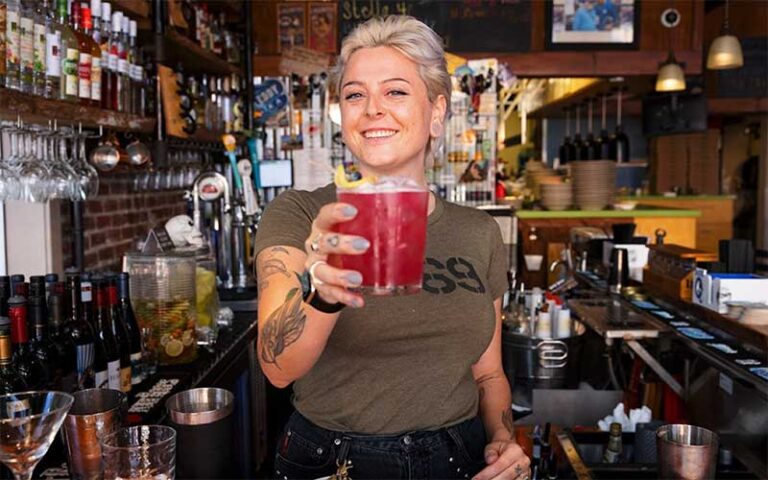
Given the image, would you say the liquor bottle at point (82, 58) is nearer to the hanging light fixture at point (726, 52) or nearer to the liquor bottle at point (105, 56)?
the liquor bottle at point (105, 56)

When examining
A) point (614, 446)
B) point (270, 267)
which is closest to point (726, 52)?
point (614, 446)

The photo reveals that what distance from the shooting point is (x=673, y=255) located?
3.50 meters

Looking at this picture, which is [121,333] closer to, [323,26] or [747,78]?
[323,26]

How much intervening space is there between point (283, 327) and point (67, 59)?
1.67 metres

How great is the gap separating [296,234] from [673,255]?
2.65 metres

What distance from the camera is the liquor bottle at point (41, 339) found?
181 centimetres

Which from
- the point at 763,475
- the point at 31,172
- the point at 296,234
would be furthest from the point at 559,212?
the point at 296,234

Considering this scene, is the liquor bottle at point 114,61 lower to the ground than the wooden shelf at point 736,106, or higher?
lower

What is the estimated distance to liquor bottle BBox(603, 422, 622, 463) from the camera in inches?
87.4

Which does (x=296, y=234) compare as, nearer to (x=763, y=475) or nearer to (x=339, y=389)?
(x=339, y=389)

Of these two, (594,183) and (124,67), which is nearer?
(124,67)

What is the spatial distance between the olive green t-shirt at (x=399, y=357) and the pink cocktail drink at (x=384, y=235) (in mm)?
372

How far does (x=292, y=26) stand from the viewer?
6.22 meters

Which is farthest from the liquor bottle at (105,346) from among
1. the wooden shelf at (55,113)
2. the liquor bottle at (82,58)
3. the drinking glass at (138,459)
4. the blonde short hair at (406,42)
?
the blonde short hair at (406,42)
